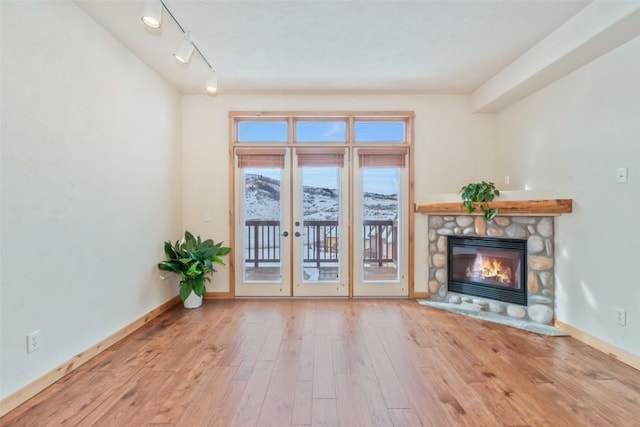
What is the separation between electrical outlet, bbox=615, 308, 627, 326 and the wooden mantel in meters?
0.95

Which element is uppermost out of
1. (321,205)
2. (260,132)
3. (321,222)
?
(260,132)

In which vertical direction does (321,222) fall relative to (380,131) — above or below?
below

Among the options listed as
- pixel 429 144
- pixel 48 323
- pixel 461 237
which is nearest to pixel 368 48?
pixel 429 144

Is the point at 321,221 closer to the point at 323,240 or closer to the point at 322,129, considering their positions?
the point at 323,240

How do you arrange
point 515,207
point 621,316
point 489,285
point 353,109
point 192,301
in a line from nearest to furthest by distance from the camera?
1. point 621,316
2. point 515,207
3. point 489,285
4. point 192,301
5. point 353,109

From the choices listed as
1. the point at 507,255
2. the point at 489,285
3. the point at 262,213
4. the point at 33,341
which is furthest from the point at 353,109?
the point at 33,341

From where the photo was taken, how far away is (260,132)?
14.1ft

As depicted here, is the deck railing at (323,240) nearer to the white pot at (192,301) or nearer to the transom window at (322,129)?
the white pot at (192,301)

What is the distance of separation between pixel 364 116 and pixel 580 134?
2370 mm

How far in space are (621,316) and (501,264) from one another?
123 cm

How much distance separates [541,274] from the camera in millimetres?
3285

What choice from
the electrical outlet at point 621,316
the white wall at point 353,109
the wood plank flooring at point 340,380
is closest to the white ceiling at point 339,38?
the white wall at point 353,109

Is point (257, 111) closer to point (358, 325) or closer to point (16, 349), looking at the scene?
point (358, 325)

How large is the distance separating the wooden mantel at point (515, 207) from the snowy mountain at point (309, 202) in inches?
19.2
